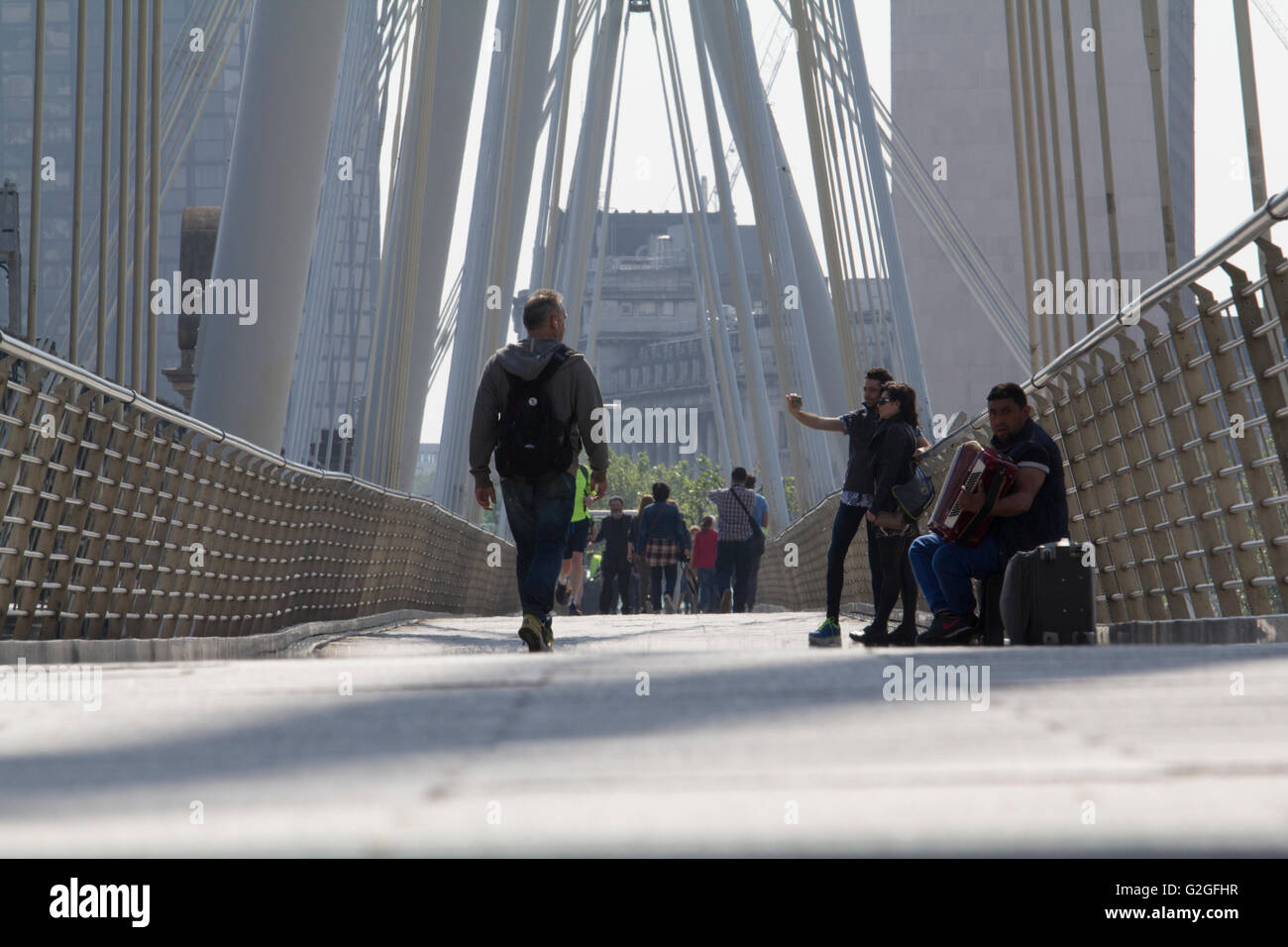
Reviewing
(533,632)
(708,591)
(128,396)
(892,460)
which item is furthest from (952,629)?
(708,591)

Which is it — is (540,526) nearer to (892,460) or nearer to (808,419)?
(892,460)

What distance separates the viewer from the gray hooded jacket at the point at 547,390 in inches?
265

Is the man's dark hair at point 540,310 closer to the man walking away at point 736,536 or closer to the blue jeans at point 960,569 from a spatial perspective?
the blue jeans at point 960,569

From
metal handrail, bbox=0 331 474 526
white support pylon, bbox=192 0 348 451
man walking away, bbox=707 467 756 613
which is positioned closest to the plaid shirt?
man walking away, bbox=707 467 756 613

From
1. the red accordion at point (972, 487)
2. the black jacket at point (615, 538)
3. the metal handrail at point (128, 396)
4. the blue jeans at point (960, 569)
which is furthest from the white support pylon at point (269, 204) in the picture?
the black jacket at point (615, 538)

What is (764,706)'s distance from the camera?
2898 mm

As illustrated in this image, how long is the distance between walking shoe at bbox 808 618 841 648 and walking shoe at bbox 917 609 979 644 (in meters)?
1.21

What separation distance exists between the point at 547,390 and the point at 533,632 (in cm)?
96

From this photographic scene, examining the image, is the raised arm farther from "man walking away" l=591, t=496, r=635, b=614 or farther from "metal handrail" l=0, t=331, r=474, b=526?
"man walking away" l=591, t=496, r=635, b=614

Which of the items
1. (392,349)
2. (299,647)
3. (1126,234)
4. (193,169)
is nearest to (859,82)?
(392,349)

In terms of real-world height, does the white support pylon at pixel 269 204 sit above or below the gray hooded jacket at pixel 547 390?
above

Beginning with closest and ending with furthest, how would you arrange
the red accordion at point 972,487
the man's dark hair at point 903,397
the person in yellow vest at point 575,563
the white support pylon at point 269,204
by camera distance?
the red accordion at point 972,487 → the man's dark hair at point 903,397 → the white support pylon at point 269,204 → the person in yellow vest at point 575,563

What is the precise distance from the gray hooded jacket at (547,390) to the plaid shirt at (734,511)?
11349 mm
